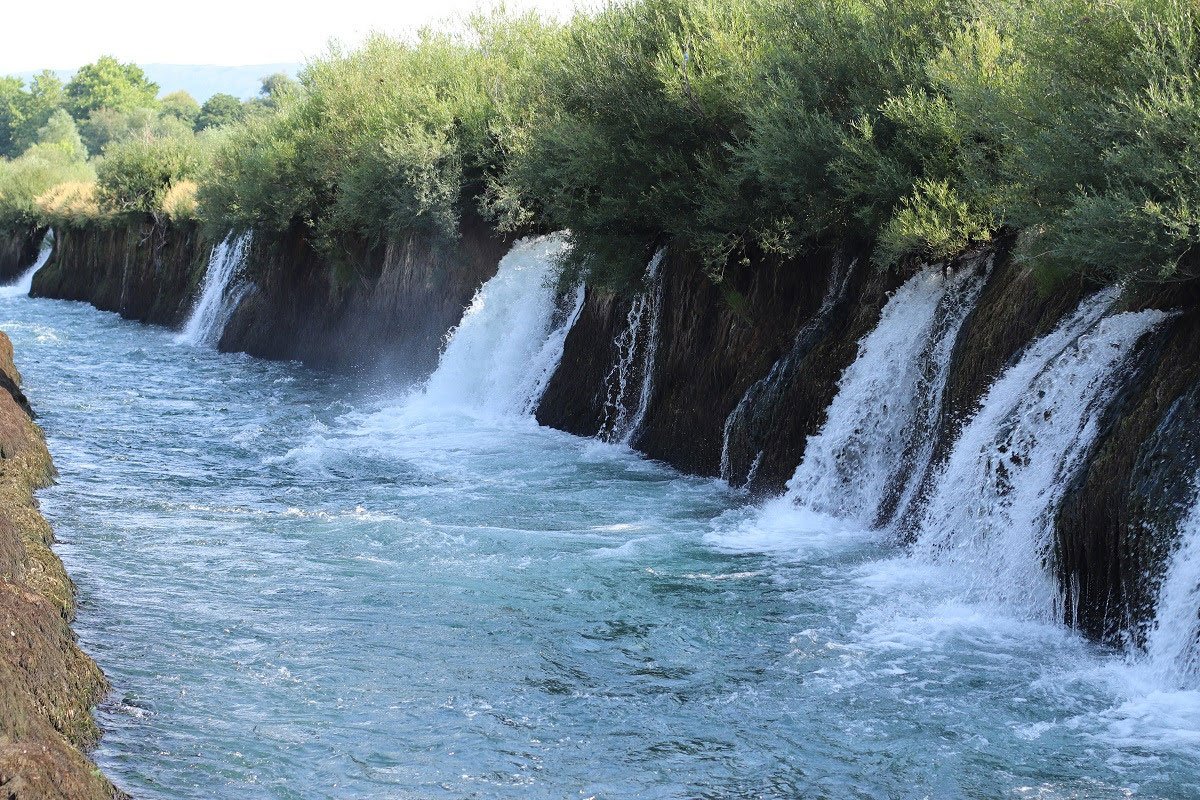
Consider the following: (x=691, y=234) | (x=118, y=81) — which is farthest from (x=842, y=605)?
(x=118, y=81)

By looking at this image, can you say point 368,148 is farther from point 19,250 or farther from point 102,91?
point 102,91

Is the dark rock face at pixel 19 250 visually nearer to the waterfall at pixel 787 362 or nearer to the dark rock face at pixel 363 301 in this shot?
the dark rock face at pixel 363 301

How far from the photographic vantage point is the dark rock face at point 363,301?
29438mm

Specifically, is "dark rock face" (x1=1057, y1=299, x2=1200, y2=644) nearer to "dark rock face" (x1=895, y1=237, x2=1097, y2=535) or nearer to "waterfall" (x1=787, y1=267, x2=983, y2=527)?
"dark rock face" (x1=895, y1=237, x2=1097, y2=535)

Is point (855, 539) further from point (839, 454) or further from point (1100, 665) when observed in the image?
point (1100, 665)

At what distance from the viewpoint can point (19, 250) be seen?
6900 centimetres

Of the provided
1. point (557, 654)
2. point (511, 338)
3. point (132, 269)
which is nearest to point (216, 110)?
point (132, 269)

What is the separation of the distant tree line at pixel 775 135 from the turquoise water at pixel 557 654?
350 centimetres

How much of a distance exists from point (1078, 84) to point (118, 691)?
9.39m

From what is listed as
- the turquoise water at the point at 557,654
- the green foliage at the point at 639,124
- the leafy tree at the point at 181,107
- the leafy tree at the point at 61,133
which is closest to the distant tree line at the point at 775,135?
the green foliage at the point at 639,124

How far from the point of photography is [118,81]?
16350cm

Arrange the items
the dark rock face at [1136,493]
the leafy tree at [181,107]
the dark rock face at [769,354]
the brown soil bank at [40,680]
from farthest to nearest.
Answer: the leafy tree at [181,107] → the dark rock face at [769,354] → the dark rock face at [1136,493] → the brown soil bank at [40,680]

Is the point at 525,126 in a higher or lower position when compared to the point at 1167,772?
higher

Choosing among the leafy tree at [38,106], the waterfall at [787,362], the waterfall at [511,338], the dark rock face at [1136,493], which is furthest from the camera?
the leafy tree at [38,106]
